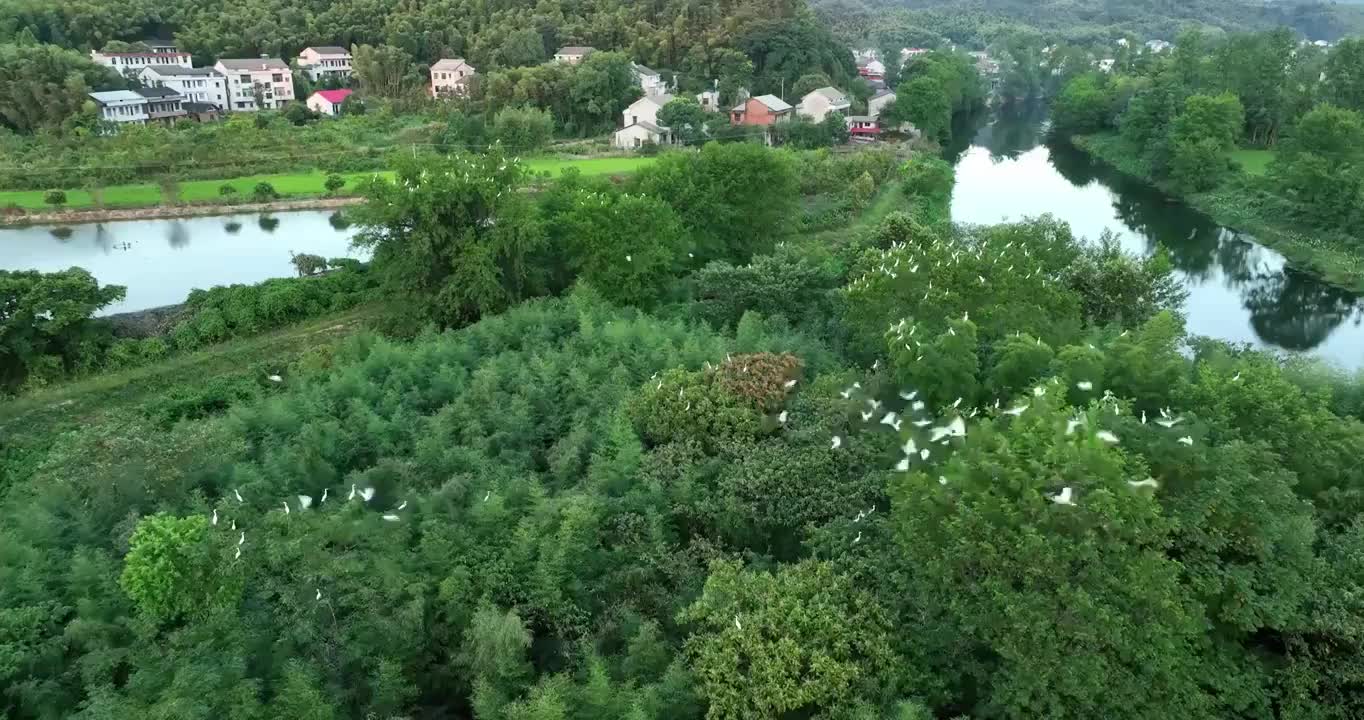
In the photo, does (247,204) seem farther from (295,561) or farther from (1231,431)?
(1231,431)

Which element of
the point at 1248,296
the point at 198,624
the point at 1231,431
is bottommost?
the point at 1248,296

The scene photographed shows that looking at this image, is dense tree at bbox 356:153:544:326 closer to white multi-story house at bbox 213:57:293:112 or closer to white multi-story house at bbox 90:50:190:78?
white multi-story house at bbox 213:57:293:112

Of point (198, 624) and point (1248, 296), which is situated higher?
point (198, 624)

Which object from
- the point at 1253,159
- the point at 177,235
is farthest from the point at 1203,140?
the point at 177,235

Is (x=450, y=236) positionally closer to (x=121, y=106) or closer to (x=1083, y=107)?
(x=121, y=106)

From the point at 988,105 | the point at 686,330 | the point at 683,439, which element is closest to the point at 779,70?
the point at 988,105

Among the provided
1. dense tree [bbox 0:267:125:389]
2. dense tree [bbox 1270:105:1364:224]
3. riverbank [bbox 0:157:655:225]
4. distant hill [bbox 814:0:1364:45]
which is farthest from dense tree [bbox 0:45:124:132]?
distant hill [bbox 814:0:1364:45]
